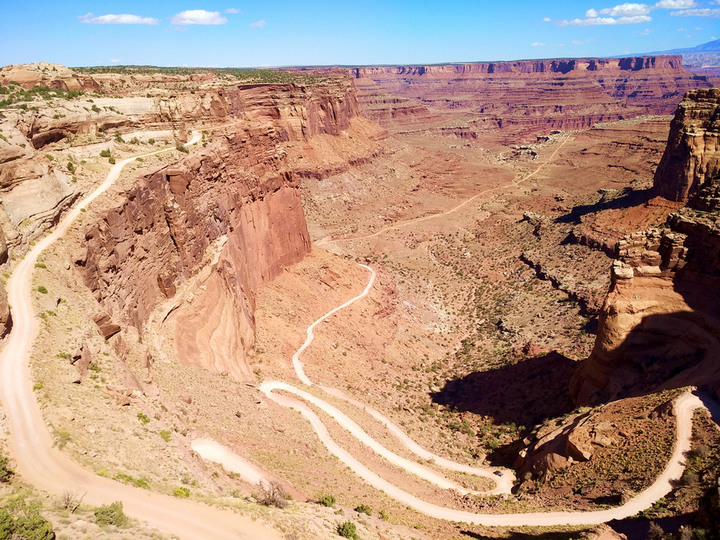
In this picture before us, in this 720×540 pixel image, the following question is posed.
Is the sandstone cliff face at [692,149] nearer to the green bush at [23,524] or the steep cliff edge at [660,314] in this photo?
the steep cliff edge at [660,314]

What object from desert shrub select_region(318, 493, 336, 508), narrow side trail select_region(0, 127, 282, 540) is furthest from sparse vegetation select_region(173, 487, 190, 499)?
desert shrub select_region(318, 493, 336, 508)

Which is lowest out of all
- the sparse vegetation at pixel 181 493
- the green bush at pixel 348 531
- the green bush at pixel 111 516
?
the green bush at pixel 348 531

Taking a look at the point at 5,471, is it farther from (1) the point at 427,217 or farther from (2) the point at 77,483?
(1) the point at 427,217

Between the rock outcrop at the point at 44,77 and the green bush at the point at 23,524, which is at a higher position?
the rock outcrop at the point at 44,77

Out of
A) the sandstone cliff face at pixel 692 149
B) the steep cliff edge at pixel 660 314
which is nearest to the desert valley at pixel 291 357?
the steep cliff edge at pixel 660 314

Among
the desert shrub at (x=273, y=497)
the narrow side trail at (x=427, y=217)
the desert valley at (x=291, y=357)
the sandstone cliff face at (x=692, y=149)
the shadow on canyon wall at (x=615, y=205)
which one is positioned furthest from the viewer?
the narrow side trail at (x=427, y=217)

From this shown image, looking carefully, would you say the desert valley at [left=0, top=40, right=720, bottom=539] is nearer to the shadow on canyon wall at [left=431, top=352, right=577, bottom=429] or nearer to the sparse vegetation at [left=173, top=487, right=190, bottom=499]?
the sparse vegetation at [left=173, top=487, right=190, bottom=499]

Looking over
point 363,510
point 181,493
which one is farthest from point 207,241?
point 181,493
